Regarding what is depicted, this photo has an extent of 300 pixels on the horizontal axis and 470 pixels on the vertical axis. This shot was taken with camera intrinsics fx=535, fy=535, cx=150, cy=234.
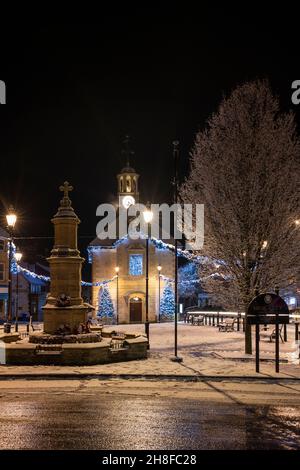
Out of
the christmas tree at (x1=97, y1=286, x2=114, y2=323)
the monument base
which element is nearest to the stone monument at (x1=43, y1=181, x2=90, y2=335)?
the monument base

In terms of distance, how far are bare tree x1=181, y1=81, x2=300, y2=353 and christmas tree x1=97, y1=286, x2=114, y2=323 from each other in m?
30.5

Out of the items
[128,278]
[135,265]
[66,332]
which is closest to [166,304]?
[128,278]

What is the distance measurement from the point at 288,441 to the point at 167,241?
46665 millimetres

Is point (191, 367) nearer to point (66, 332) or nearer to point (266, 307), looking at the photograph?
point (266, 307)

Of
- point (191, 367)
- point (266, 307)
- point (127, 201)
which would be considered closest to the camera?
point (266, 307)

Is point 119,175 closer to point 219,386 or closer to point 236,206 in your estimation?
point 236,206

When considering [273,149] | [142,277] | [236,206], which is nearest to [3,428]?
[236,206]

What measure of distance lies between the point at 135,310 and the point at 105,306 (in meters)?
2.88

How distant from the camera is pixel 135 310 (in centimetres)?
5088

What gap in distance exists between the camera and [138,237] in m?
51.8

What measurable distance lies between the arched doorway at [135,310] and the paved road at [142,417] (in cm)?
3660

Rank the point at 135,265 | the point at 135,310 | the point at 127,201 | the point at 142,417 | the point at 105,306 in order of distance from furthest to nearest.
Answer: the point at 127,201 → the point at 135,265 → the point at 135,310 → the point at 105,306 → the point at 142,417

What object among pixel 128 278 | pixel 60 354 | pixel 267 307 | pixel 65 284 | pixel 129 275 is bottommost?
pixel 60 354

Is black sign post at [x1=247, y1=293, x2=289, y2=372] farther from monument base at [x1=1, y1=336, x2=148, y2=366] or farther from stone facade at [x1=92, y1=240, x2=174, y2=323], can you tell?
stone facade at [x1=92, y1=240, x2=174, y2=323]
